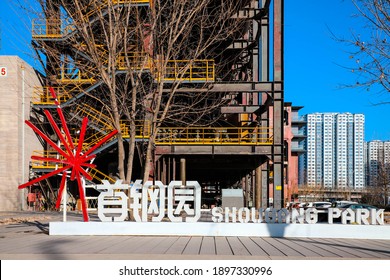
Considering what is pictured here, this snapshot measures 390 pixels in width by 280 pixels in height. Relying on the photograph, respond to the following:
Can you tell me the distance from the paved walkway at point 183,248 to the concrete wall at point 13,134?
17.9 m

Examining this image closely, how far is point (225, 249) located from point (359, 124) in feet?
482

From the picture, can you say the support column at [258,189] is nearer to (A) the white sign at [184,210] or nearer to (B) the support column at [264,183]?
(B) the support column at [264,183]

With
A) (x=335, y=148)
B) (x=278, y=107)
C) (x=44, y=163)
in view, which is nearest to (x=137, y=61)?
(x=278, y=107)

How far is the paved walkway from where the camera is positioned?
1036 centimetres

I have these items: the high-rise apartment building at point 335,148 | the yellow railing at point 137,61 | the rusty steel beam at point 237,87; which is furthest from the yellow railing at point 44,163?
the high-rise apartment building at point 335,148

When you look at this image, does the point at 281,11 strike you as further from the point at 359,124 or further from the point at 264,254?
the point at 359,124

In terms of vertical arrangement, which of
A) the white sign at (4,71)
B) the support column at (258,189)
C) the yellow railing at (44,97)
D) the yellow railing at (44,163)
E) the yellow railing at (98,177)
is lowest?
the support column at (258,189)

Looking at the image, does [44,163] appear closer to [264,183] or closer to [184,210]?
[264,183]

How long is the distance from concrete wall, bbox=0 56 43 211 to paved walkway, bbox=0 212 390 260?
1793 cm

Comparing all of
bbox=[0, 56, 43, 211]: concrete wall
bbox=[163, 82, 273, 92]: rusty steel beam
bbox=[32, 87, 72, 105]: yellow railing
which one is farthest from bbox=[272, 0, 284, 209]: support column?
bbox=[0, 56, 43, 211]: concrete wall

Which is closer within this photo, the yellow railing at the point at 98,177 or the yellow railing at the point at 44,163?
the yellow railing at the point at 98,177

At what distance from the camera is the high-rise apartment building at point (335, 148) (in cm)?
13612

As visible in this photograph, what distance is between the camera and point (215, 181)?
51.7 meters

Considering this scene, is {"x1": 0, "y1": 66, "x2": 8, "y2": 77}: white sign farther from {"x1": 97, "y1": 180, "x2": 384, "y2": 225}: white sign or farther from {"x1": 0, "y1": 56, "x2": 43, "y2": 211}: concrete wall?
{"x1": 97, "y1": 180, "x2": 384, "y2": 225}: white sign
